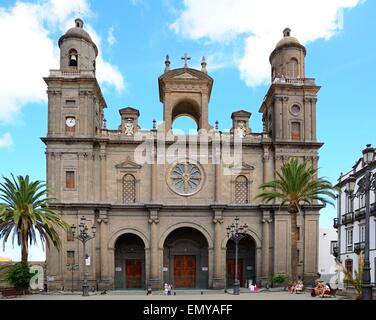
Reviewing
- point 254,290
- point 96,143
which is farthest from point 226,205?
point 96,143

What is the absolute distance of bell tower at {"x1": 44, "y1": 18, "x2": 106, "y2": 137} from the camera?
4569 centimetres

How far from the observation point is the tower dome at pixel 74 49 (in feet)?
155

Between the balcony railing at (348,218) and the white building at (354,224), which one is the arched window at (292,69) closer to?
the white building at (354,224)

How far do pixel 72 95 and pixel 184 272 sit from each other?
20.8 metres

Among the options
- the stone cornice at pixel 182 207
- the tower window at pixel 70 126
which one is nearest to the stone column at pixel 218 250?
the stone cornice at pixel 182 207

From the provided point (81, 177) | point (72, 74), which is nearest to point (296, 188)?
point (81, 177)

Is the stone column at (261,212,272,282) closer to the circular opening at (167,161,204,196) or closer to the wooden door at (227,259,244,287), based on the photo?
the wooden door at (227,259,244,287)

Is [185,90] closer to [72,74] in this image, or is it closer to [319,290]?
[72,74]

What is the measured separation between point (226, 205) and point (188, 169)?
5.27 meters

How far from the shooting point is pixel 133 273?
47.5 meters

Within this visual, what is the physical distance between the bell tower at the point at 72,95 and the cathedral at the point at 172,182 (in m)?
0.10

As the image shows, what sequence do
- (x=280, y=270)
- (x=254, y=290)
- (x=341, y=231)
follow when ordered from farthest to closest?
(x=341, y=231) → (x=280, y=270) → (x=254, y=290)

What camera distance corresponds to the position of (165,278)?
47.1m
